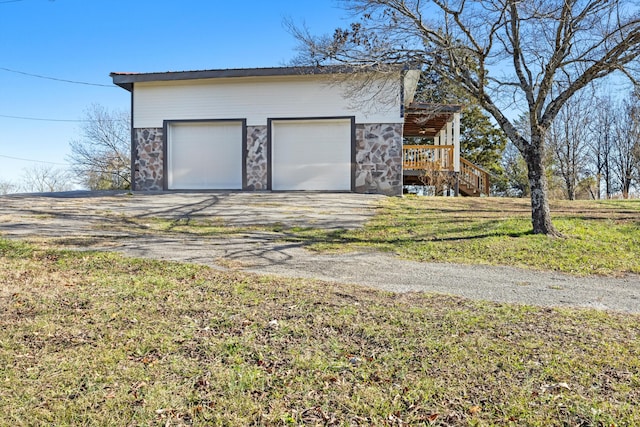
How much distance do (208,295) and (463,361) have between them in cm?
252

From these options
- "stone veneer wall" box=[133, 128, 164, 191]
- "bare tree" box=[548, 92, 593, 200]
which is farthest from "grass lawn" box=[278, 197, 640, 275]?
"bare tree" box=[548, 92, 593, 200]

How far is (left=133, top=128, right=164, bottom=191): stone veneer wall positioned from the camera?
1397cm

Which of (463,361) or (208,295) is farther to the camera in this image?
(208,295)

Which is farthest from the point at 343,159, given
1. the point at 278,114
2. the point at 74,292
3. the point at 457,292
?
the point at 74,292

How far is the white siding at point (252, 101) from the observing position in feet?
43.1

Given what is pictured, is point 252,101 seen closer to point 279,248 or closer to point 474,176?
point 279,248

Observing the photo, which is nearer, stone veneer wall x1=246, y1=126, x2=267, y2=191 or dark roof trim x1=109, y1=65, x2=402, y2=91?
dark roof trim x1=109, y1=65, x2=402, y2=91

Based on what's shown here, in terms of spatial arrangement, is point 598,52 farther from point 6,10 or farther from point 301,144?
point 6,10

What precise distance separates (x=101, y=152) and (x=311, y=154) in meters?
20.4

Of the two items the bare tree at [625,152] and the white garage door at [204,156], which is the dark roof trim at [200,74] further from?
the bare tree at [625,152]

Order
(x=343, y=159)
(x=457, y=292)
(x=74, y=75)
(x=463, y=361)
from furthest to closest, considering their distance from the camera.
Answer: (x=74, y=75) < (x=343, y=159) < (x=457, y=292) < (x=463, y=361)

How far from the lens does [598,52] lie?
726 centimetres

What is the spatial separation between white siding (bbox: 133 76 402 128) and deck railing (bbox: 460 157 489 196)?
4758 millimetres

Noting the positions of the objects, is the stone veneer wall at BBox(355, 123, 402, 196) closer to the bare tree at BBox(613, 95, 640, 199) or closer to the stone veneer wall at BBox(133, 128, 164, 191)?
the stone veneer wall at BBox(133, 128, 164, 191)
